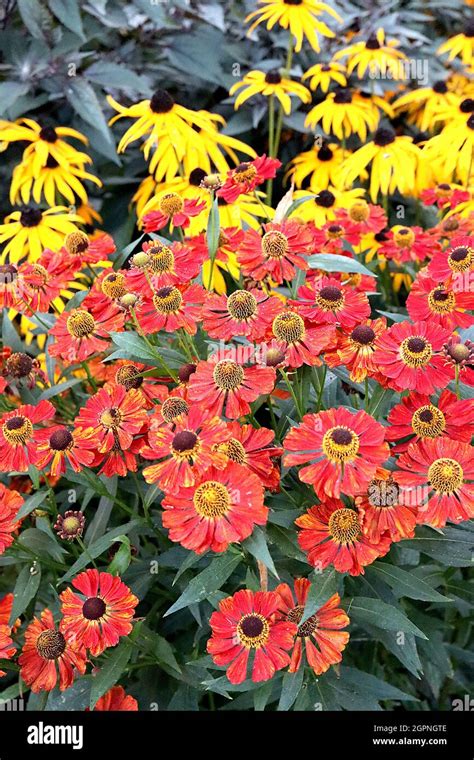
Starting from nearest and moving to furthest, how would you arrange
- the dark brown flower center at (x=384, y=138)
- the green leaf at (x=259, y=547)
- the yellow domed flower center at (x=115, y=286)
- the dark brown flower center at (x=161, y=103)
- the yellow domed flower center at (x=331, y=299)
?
1. the green leaf at (x=259, y=547)
2. the yellow domed flower center at (x=331, y=299)
3. the yellow domed flower center at (x=115, y=286)
4. the dark brown flower center at (x=161, y=103)
5. the dark brown flower center at (x=384, y=138)

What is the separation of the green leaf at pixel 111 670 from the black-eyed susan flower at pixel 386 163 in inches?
48.2

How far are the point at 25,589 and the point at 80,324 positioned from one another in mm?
391

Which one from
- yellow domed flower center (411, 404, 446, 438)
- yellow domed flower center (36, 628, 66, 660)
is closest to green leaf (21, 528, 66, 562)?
yellow domed flower center (36, 628, 66, 660)

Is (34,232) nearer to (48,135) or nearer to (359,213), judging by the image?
(48,135)

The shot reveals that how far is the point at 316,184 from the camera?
215cm

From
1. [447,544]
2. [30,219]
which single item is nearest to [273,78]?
[30,219]

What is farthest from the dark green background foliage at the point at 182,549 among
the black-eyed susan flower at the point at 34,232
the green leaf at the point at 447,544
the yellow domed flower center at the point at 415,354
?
the black-eyed susan flower at the point at 34,232

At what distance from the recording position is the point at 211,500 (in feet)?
3.25

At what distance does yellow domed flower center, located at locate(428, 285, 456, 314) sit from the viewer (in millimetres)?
1217

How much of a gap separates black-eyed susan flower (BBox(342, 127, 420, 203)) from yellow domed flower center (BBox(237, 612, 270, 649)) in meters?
1.21

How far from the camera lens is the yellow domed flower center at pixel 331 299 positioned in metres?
1.16

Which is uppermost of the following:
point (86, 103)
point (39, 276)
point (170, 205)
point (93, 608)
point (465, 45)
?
point (465, 45)

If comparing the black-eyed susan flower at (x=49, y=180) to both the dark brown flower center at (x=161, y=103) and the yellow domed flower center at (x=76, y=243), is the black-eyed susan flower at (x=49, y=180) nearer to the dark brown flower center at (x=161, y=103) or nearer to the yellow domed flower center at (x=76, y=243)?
the dark brown flower center at (x=161, y=103)
